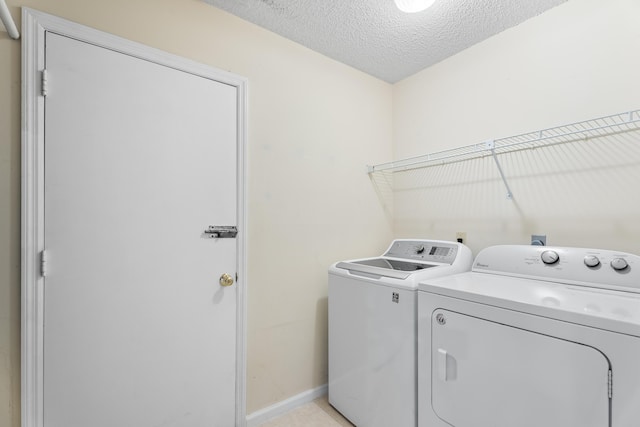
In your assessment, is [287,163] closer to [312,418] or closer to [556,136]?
[556,136]

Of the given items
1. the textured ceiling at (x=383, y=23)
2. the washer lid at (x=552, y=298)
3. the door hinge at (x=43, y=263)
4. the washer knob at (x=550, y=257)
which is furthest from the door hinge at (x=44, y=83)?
the washer knob at (x=550, y=257)

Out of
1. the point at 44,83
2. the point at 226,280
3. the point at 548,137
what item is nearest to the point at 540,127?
the point at 548,137

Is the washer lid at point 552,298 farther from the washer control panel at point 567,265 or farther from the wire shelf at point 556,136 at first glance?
the wire shelf at point 556,136

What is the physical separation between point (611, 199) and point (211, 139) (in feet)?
6.81

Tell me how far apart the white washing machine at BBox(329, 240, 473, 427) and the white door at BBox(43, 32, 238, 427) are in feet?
2.12

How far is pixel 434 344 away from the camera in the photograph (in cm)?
131

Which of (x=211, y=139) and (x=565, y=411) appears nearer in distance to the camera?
(x=565, y=411)

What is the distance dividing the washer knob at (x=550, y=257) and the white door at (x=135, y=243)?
1.63 meters

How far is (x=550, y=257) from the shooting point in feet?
4.73

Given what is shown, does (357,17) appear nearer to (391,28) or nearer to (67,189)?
(391,28)

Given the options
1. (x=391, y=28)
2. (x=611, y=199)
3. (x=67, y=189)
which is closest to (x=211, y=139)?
(x=67, y=189)

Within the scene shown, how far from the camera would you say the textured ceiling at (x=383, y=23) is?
5.29 ft

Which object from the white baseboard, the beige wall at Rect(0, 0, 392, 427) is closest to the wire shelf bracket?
the beige wall at Rect(0, 0, 392, 427)

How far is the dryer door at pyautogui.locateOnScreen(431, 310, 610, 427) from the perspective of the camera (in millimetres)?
910
